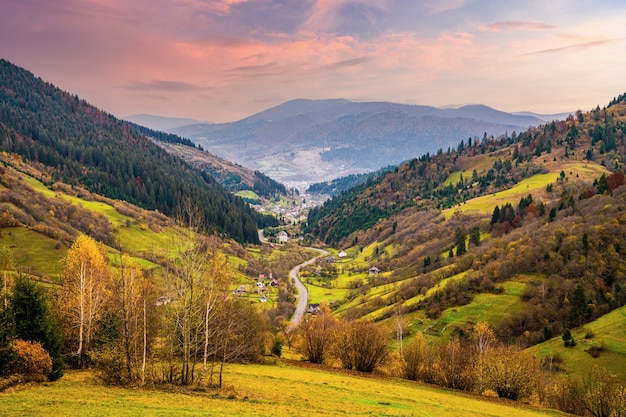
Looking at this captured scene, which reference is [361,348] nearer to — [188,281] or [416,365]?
[416,365]

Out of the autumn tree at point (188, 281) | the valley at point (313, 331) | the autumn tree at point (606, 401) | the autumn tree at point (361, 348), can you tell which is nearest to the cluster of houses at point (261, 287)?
the valley at point (313, 331)

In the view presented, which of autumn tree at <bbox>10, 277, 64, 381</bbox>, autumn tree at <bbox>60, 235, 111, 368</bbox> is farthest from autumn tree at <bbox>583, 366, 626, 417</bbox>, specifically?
autumn tree at <bbox>60, 235, 111, 368</bbox>

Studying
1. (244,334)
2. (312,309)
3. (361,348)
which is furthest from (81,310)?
(312,309)

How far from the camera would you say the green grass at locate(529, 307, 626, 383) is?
216 ft

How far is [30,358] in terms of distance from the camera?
30281 millimetres

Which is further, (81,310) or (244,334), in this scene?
(244,334)

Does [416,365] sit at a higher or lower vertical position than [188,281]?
lower

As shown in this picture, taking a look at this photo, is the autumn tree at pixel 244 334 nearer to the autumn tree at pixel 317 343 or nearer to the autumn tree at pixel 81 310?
the autumn tree at pixel 317 343

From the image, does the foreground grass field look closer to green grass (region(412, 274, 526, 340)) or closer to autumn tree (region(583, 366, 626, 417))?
autumn tree (region(583, 366, 626, 417))

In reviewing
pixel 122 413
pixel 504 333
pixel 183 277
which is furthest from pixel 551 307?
pixel 122 413

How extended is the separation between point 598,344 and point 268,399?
69420 millimetres

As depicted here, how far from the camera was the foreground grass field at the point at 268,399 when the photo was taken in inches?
964

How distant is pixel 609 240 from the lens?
10106 centimetres

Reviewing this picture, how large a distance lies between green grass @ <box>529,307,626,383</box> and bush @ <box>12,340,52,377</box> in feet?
253
